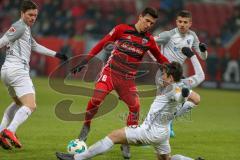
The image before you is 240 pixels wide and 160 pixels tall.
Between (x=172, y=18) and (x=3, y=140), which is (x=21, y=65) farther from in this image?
(x=172, y=18)

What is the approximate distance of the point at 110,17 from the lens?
29.6 m

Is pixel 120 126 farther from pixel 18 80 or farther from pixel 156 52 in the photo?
pixel 18 80

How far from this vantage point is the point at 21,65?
33.3ft

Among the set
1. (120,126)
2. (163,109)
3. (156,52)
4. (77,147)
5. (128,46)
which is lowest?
(120,126)

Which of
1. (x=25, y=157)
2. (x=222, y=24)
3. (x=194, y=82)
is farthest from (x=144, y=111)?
(x=222, y=24)

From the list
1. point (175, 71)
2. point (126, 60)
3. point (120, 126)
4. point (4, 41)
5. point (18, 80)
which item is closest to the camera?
point (175, 71)

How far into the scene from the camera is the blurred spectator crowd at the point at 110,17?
93.8ft

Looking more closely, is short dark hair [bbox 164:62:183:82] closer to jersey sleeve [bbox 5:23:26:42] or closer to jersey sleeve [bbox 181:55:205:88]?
jersey sleeve [bbox 181:55:205:88]

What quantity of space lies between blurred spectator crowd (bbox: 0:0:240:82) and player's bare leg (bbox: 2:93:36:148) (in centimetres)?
1714

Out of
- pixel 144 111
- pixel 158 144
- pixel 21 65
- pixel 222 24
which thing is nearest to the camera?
pixel 158 144

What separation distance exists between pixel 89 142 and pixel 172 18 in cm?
1884

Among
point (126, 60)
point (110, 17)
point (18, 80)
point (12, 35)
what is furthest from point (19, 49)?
point (110, 17)

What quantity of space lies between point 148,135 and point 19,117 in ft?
7.96

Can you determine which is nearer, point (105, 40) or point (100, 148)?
point (100, 148)
